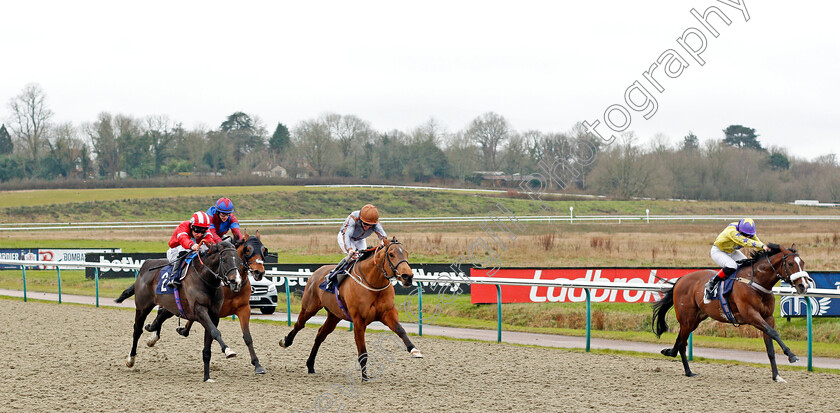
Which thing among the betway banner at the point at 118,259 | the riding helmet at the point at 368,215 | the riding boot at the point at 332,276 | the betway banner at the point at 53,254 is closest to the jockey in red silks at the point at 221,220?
the riding boot at the point at 332,276

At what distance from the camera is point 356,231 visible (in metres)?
8.46

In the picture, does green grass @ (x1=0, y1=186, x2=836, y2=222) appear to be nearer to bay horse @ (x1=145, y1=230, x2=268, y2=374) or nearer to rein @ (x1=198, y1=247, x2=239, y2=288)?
bay horse @ (x1=145, y1=230, x2=268, y2=374)

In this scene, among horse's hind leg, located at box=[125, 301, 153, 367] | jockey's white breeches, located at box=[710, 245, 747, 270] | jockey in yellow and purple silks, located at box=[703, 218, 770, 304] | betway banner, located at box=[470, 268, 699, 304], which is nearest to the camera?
jockey in yellow and purple silks, located at box=[703, 218, 770, 304]

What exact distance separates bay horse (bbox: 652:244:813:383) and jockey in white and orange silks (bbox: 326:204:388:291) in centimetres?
351

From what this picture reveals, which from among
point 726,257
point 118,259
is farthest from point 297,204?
point 726,257

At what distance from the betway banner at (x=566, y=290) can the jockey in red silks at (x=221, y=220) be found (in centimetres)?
667

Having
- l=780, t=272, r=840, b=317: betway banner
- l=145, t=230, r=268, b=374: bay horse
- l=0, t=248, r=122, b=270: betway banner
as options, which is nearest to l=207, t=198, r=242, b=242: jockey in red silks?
l=145, t=230, r=268, b=374: bay horse

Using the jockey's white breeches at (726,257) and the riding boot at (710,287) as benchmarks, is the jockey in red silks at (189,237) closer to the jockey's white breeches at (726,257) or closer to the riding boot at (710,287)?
the riding boot at (710,287)

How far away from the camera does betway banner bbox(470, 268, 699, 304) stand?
1416 cm

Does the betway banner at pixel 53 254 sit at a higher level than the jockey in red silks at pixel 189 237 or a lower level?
lower

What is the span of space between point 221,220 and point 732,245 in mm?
5807

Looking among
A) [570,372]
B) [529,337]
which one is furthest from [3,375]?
[529,337]

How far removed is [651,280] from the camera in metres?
14.1

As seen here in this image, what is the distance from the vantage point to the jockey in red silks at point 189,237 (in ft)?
28.7
